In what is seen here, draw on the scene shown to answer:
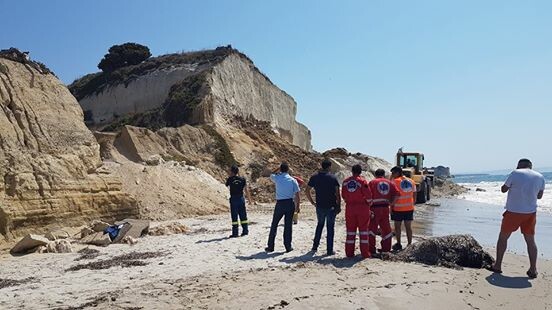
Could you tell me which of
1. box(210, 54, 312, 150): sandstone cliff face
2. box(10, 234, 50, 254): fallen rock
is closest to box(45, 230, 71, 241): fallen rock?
box(10, 234, 50, 254): fallen rock

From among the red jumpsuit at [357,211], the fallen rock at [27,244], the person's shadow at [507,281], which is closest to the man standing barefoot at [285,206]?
the red jumpsuit at [357,211]

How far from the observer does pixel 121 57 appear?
2147 inches

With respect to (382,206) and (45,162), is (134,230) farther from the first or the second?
(382,206)

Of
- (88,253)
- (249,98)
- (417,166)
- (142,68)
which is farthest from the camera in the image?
(142,68)

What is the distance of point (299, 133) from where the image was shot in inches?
2122

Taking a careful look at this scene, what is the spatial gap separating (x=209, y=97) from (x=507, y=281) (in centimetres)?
3062

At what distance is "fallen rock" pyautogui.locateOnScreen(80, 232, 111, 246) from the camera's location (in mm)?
10172

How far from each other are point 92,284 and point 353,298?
3.64m

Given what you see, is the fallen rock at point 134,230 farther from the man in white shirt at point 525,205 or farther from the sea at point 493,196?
the sea at point 493,196

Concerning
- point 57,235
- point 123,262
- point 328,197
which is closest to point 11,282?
point 123,262

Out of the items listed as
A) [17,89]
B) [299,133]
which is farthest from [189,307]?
[299,133]

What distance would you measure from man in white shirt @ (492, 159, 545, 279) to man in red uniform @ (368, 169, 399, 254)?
1896mm

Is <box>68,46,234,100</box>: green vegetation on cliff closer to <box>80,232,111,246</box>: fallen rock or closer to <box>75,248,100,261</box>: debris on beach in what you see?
<box>80,232,111,246</box>: fallen rock

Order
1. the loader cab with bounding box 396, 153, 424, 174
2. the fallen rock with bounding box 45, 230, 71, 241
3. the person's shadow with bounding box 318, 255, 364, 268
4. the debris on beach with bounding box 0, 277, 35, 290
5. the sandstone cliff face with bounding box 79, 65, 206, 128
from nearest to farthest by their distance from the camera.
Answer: the debris on beach with bounding box 0, 277, 35, 290
the person's shadow with bounding box 318, 255, 364, 268
the fallen rock with bounding box 45, 230, 71, 241
the loader cab with bounding box 396, 153, 424, 174
the sandstone cliff face with bounding box 79, 65, 206, 128
